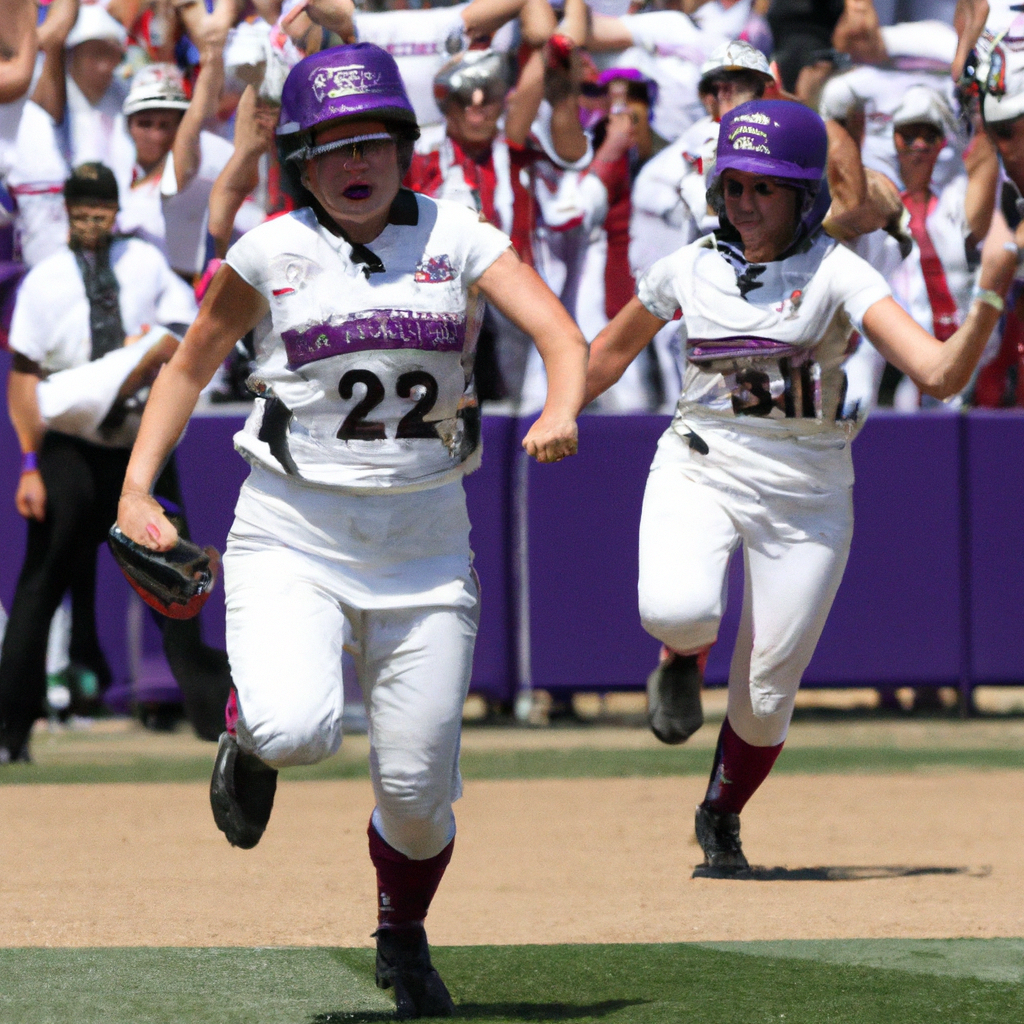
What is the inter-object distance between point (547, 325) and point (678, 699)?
2.03 m

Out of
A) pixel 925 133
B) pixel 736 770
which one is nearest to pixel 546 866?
pixel 736 770

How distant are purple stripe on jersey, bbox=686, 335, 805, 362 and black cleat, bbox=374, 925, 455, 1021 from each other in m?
2.08

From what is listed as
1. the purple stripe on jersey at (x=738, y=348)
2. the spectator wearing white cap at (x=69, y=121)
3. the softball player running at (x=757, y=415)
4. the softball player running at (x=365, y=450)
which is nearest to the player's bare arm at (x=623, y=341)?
the softball player running at (x=757, y=415)

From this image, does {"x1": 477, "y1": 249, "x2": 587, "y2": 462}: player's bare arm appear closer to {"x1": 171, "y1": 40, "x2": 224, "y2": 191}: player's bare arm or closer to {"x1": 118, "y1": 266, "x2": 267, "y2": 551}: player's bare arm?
{"x1": 118, "y1": 266, "x2": 267, "y2": 551}: player's bare arm

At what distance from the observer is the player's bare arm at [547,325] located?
3604 mm

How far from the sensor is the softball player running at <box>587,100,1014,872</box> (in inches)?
203

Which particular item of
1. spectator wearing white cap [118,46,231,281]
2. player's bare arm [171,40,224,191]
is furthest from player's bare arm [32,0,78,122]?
player's bare arm [171,40,224,191]

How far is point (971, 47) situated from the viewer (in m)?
8.64

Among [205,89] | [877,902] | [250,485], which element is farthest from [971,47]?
[250,485]

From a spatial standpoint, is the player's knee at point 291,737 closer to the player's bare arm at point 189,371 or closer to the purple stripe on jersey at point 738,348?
the player's bare arm at point 189,371

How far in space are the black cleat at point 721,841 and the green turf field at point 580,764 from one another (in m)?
2.11

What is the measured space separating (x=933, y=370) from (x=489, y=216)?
4143 mm

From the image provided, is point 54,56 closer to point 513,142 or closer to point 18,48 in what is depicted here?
point 18,48

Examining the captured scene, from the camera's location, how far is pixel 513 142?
8.66 metres
